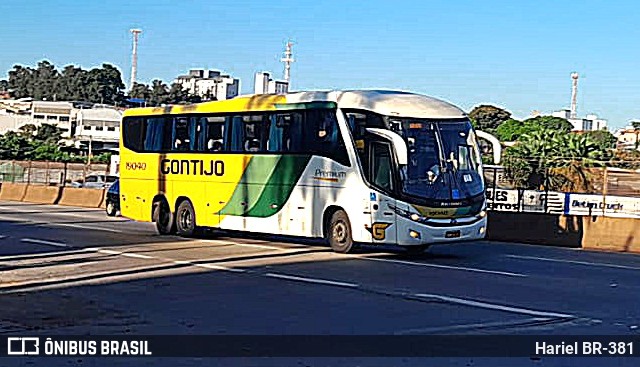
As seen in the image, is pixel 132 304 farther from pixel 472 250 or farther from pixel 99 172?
pixel 99 172

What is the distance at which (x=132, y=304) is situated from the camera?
1292 centimetres

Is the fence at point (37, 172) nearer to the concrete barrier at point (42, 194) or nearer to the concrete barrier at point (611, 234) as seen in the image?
the concrete barrier at point (42, 194)

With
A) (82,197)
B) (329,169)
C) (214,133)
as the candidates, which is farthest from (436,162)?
(82,197)

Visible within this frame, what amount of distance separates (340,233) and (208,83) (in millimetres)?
118502

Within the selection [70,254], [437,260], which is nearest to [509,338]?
[437,260]

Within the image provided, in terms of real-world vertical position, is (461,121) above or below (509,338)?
above

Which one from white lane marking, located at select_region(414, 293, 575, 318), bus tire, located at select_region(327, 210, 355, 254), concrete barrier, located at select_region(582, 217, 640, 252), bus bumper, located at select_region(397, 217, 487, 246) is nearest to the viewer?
white lane marking, located at select_region(414, 293, 575, 318)

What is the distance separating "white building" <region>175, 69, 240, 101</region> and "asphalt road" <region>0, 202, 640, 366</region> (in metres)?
90.7

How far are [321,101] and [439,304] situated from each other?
8.61 m

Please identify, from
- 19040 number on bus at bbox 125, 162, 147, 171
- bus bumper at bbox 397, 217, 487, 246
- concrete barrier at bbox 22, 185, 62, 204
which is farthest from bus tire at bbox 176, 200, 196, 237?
concrete barrier at bbox 22, 185, 62, 204

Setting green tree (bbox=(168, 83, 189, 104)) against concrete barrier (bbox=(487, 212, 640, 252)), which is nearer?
concrete barrier (bbox=(487, 212, 640, 252))

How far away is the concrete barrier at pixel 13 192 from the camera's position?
48250 mm

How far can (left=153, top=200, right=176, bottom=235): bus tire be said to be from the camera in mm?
25375

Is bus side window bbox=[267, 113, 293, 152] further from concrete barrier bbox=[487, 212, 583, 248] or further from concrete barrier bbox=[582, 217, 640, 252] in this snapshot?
concrete barrier bbox=[582, 217, 640, 252]
